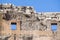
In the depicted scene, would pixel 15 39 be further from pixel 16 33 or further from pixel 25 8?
pixel 25 8

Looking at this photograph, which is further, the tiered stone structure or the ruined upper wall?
the ruined upper wall

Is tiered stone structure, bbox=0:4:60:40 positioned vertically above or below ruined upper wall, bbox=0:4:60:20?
below

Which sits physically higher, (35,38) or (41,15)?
(41,15)

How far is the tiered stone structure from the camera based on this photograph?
1784 cm

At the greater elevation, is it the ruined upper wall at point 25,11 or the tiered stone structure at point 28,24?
the ruined upper wall at point 25,11

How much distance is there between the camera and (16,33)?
1794 cm

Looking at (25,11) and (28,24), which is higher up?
(25,11)

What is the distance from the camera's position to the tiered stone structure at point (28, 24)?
58.5 ft

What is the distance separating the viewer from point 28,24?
18109mm

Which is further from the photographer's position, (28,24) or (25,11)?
(25,11)

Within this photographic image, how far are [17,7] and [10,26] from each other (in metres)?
1.66

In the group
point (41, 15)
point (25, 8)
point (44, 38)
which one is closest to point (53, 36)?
point (44, 38)

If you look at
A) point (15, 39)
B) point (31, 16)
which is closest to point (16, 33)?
point (15, 39)

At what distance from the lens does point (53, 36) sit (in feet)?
58.6
